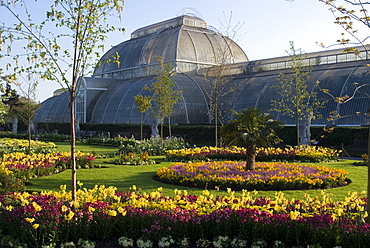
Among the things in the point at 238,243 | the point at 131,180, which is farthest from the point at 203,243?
the point at 131,180

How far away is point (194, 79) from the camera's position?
142ft

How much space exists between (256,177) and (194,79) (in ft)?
106

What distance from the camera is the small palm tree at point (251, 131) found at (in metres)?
12.7

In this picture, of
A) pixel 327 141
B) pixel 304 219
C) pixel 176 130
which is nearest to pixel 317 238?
pixel 304 219

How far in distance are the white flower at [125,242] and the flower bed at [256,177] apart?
4.57m

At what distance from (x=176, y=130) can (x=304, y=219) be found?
83.3 feet

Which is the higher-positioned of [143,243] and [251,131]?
[251,131]

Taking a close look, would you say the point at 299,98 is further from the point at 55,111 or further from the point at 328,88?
the point at 55,111

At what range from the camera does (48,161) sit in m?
14.9

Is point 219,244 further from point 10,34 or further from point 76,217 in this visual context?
point 10,34

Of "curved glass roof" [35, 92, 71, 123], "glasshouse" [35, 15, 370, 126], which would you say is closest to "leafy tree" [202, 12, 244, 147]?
"glasshouse" [35, 15, 370, 126]

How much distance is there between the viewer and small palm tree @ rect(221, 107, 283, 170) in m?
12.7

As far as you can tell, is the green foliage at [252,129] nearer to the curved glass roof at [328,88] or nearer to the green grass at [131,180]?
the green grass at [131,180]

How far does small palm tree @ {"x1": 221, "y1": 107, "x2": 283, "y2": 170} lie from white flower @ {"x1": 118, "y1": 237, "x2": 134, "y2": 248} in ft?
22.0
